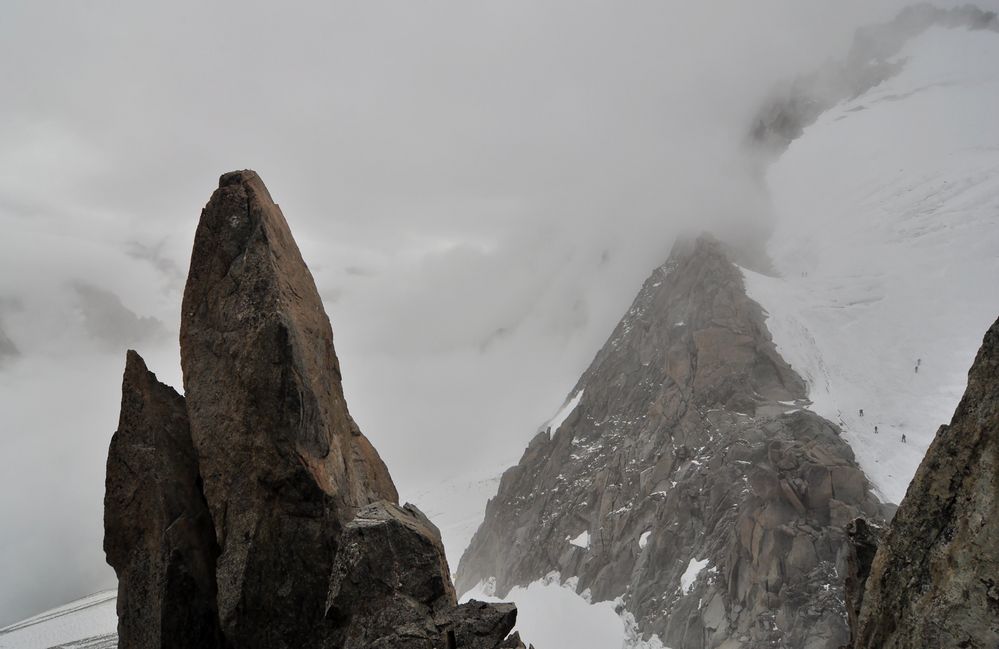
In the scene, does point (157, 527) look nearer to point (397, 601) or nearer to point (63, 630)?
point (397, 601)

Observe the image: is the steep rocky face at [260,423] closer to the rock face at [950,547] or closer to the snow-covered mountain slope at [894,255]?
the rock face at [950,547]

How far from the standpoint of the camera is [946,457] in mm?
9406

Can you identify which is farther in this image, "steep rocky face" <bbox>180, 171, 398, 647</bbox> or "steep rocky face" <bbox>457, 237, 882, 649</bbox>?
"steep rocky face" <bbox>457, 237, 882, 649</bbox>

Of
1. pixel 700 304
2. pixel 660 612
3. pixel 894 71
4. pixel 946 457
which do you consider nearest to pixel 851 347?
pixel 700 304

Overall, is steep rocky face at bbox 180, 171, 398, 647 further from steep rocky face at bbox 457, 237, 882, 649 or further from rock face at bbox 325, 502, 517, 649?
steep rocky face at bbox 457, 237, 882, 649

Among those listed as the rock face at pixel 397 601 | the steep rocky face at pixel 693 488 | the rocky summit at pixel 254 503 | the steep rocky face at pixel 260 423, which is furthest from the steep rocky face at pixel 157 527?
the steep rocky face at pixel 693 488

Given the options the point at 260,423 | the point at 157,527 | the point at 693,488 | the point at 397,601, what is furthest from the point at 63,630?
the point at 397,601

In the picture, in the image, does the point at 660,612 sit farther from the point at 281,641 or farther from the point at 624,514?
the point at 281,641

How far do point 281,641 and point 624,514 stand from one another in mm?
81302

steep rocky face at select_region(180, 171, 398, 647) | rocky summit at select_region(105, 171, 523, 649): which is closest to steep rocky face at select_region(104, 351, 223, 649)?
rocky summit at select_region(105, 171, 523, 649)

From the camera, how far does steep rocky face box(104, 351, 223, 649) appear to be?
51.7ft

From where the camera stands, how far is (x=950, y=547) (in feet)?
28.5

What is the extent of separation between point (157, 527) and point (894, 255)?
113 meters

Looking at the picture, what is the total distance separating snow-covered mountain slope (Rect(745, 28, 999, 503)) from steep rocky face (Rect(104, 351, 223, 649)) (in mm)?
68763
